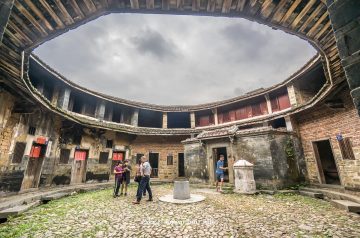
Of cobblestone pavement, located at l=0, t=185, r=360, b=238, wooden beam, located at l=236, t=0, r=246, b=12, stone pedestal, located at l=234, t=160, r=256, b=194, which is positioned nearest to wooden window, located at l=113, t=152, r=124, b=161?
cobblestone pavement, located at l=0, t=185, r=360, b=238

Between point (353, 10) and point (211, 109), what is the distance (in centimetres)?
1709

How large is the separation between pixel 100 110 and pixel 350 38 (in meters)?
16.3

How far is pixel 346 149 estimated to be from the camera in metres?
8.29

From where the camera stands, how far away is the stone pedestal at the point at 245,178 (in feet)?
29.4

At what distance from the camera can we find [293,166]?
1000 cm

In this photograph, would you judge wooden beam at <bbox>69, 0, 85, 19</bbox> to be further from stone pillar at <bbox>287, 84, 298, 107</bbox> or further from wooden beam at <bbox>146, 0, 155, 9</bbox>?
stone pillar at <bbox>287, 84, 298, 107</bbox>

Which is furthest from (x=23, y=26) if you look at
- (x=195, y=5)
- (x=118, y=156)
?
(x=118, y=156)

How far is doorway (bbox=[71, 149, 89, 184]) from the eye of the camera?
12625mm

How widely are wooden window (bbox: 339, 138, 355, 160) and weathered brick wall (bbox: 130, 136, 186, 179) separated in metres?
11.6

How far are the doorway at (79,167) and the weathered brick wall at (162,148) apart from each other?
409 cm

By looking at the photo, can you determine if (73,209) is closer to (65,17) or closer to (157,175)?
(65,17)

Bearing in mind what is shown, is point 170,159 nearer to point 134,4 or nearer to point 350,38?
point 134,4

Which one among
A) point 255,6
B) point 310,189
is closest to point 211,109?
point 310,189

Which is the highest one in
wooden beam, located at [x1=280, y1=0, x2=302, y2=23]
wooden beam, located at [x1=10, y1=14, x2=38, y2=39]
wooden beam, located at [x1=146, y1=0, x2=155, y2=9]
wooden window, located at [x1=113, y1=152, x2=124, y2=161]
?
wooden beam, located at [x1=10, y1=14, x2=38, y2=39]
